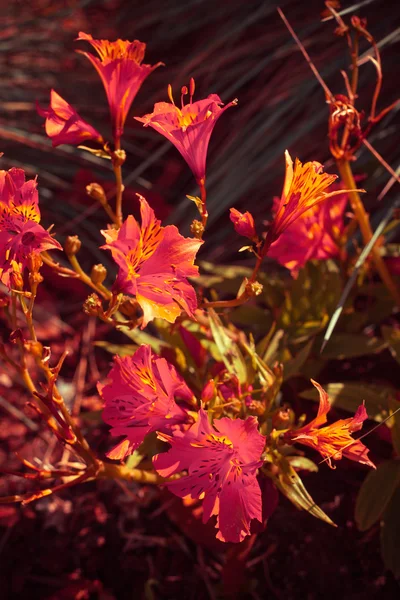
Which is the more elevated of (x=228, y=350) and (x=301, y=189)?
(x=301, y=189)

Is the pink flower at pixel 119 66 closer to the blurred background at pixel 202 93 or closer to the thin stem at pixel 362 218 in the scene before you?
the thin stem at pixel 362 218

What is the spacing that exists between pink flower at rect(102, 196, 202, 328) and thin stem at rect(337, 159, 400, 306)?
1.16ft

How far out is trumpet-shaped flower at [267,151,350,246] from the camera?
80 cm

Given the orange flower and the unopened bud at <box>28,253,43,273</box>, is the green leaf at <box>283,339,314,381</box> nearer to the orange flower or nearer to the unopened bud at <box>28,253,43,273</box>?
the orange flower

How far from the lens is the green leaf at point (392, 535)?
1.07 m

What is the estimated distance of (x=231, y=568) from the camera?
121 cm

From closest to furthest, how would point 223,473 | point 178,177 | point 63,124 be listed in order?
point 223,473, point 63,124, point 178,177

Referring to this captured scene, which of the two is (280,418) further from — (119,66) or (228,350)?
(119,66)

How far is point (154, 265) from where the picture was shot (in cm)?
81

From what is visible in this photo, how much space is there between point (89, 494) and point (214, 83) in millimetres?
1311

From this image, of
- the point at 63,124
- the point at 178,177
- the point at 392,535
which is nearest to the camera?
the point at 63,124

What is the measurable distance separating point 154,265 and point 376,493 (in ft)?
1.86

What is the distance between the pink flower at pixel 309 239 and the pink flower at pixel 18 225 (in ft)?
1.66

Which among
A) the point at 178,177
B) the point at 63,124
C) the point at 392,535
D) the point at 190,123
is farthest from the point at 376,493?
the point at 178,177
